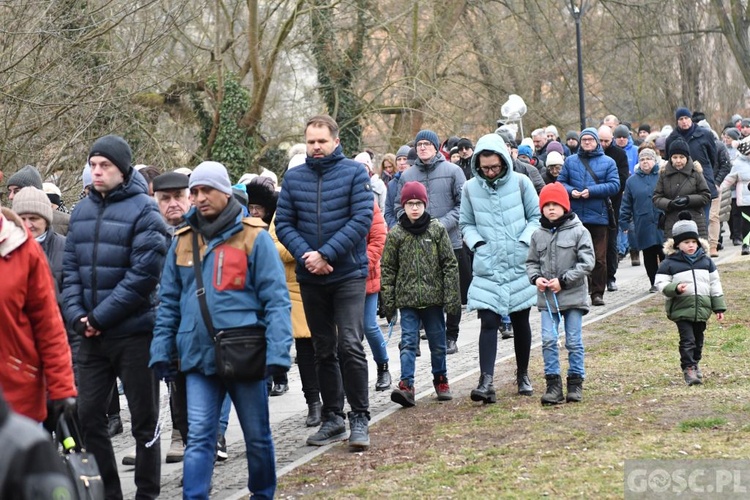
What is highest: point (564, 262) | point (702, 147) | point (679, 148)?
point (702, 147)

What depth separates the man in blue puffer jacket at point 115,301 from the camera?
7051 mm

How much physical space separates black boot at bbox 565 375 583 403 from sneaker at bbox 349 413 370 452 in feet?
5.94

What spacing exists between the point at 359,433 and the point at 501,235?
220cm

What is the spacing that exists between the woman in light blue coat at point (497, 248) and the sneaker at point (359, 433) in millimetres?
1470

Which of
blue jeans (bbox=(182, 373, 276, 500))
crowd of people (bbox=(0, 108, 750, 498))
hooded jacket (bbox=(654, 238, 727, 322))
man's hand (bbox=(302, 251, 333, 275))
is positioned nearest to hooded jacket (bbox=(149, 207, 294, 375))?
crowd of people (bbox=(0, 108, 750, 498))

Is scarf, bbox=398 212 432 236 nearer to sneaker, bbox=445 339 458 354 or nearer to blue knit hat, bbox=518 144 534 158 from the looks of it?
sneaker, bbox=445 339 458 354

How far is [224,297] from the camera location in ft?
21.7

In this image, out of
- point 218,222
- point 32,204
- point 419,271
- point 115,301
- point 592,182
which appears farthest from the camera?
point 592,182

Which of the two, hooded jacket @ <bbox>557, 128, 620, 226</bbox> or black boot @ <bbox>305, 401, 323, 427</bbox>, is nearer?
black boot @ <bbox>305, 401, 323, 427</bbox>

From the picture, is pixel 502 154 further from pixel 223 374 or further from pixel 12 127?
pixel 12 127

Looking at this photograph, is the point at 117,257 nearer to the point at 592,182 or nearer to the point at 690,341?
the point at 690,341

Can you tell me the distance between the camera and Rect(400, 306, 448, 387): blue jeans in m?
9.88

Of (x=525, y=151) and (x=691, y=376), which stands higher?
(x=525, y=151)

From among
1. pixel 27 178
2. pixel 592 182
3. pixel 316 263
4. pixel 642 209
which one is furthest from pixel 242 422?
pixel 642 209
